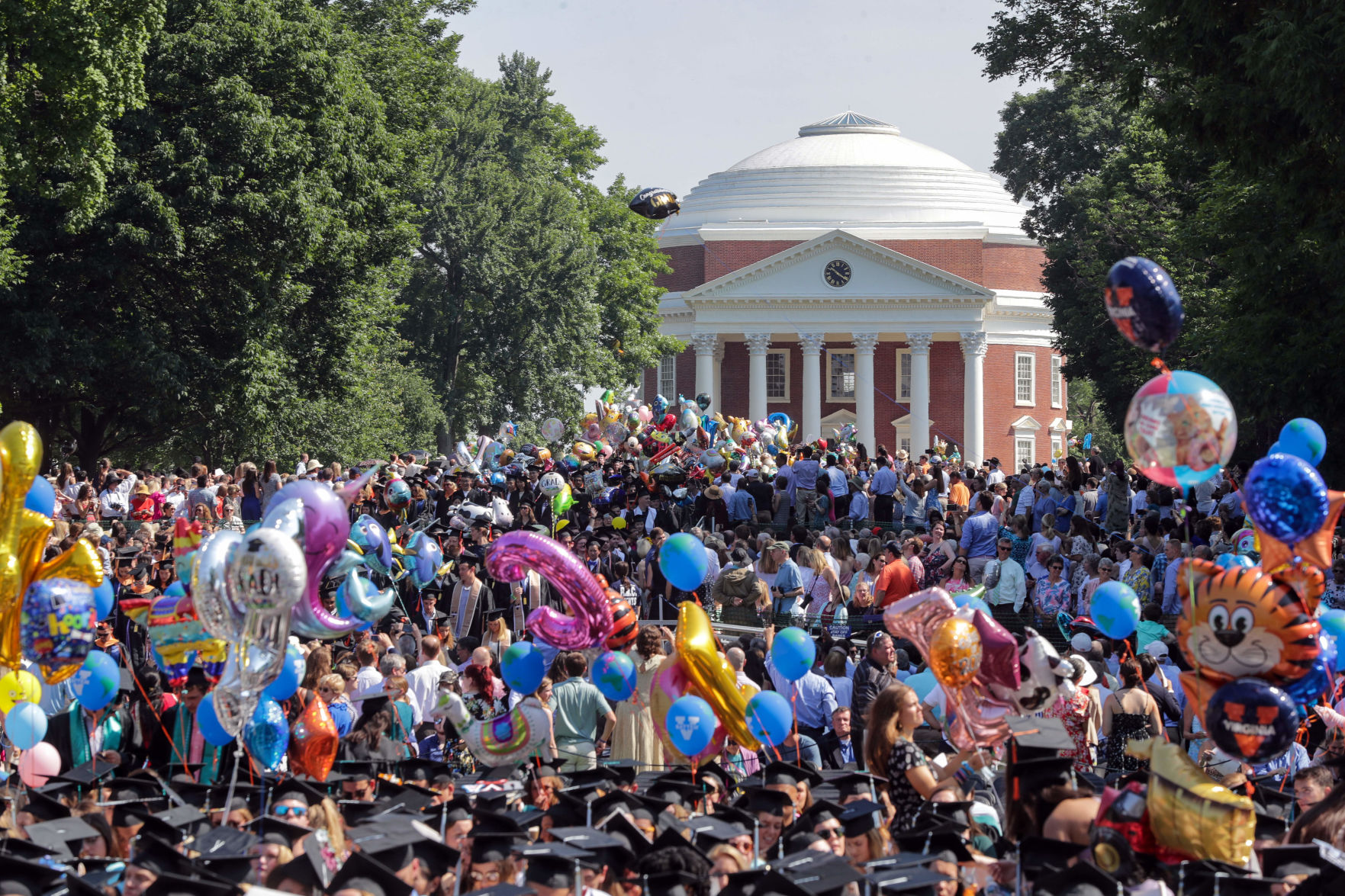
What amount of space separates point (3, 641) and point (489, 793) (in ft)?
9.75

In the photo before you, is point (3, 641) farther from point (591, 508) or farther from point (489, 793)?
point (591, 508)

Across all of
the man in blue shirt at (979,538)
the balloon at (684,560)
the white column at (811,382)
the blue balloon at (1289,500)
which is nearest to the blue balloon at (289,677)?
the balloon at (684,560)

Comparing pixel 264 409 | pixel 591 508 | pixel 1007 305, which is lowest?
pixel 591 508

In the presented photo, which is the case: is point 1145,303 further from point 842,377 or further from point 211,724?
point 842,377

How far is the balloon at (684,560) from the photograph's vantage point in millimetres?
11414

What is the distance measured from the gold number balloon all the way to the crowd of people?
106cm

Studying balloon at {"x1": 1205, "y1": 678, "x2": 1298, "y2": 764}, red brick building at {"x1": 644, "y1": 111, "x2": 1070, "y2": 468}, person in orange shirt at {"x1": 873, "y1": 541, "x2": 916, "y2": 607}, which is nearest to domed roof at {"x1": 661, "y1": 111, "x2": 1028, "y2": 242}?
red brick building at {"x1": 644, "y1": 111, "x2": 1070, "y2": 468}

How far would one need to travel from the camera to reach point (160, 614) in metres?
10.2

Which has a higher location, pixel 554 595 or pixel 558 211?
pixel 558 211

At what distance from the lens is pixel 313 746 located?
31.6 feet

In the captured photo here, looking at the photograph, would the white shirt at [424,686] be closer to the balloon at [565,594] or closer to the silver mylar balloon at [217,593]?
the balloon at [565,594]

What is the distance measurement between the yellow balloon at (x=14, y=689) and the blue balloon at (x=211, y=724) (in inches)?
44.1

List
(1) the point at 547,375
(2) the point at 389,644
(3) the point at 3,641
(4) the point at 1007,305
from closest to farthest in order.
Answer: (3) the point at 3,641 < (2) the point at 389,644 < (1) the point at 547,375 < (4) the point at 1007,305

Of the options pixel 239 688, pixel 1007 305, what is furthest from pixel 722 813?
pixel 1007 305
